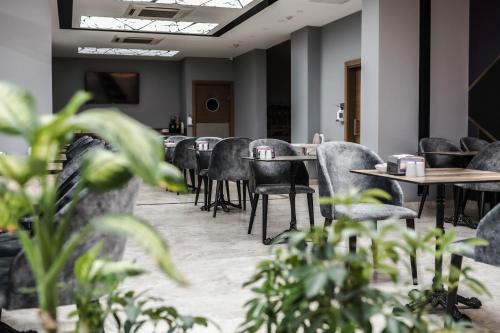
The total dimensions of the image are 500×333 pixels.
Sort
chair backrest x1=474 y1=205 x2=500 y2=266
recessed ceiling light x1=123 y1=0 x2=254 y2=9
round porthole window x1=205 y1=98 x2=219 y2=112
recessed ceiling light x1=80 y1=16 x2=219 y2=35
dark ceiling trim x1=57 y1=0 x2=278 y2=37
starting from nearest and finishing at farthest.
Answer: chair backrest x1=474 y1=205 x2=500 y2=266, recessed ceiling light x1=123 y1=0 x2=254 y2=9, dark ceiling trim x1=57 y1=0 x2=278 y2=37, recessed ceiling light x1=80 y1=16 x2=219 y2=35, round porthole window x1=205 y1=98 x2=219 y2=112

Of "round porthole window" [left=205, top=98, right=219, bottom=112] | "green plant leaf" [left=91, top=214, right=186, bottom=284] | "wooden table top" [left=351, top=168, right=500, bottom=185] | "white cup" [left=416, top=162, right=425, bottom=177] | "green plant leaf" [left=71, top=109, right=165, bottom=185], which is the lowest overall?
"wooden table top" [left=351, top=168, right=500, bottom=185]

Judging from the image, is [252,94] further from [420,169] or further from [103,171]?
[103,171]

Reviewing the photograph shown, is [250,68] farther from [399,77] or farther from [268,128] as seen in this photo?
[399,77]

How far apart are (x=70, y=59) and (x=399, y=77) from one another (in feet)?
32.0

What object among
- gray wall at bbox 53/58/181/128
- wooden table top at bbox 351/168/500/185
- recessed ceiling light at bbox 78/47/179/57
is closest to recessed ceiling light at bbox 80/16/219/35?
recessed ceiling light at bbox 78/47/179/57

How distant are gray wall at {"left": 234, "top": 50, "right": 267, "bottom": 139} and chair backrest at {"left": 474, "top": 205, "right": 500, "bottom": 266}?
1037 cm

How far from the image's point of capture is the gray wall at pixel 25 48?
5863mm

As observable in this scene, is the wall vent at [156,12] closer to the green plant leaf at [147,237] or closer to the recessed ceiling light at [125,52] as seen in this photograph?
the recessed ceiling light at [125,52]

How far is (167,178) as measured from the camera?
2.99 feet

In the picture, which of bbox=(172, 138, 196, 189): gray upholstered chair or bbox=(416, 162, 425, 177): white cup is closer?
bbox=(416, 162, 425, 177): white cup

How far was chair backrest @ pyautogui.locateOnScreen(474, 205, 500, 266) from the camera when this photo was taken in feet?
7.08

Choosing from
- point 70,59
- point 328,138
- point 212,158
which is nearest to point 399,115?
point 212,158

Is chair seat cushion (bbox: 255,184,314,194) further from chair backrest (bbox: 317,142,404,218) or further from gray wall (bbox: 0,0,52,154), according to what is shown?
gray wall (bbox: 0,0,52,154)

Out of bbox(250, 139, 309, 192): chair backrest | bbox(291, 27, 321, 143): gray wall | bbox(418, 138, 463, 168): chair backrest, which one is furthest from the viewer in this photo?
bbox(291, 27, 321, 143): gray wall
